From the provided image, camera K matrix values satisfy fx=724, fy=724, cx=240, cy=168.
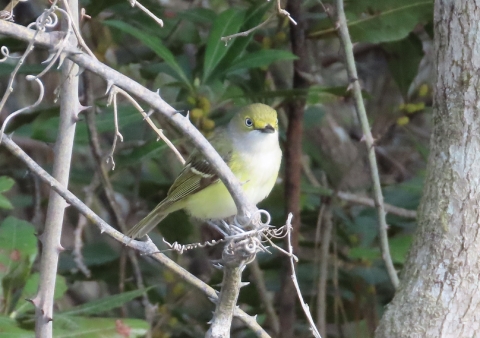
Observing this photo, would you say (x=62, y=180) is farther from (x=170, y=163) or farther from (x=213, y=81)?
(x=170, y=163)

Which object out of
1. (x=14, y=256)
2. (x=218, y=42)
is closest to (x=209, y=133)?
(x=218, y=42)

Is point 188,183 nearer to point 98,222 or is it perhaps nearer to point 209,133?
point 209,133

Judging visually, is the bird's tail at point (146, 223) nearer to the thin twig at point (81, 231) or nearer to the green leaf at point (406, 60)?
the thin twig at point (81, 231)

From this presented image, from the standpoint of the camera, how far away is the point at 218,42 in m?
3.45

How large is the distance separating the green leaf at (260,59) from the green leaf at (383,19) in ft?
1.63

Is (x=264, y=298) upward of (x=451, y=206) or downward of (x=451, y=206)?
downward

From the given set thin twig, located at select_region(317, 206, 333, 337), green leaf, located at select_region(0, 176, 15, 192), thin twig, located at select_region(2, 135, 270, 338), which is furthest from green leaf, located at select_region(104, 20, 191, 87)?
thin twig, located at select_region(2, 135, 270, 338)

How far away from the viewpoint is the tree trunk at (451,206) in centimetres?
222

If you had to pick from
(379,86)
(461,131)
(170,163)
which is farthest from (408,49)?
(461,131)

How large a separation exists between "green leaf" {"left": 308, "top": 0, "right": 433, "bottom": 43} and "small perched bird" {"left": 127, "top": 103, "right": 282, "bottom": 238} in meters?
0.60

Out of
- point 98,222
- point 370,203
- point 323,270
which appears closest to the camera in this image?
point 98,222

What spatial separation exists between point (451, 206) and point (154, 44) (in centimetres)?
170

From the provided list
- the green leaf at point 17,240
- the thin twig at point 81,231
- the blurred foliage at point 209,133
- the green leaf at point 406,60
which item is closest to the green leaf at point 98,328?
the blurred foliage at point 209,133

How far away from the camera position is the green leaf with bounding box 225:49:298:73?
3.27 m
